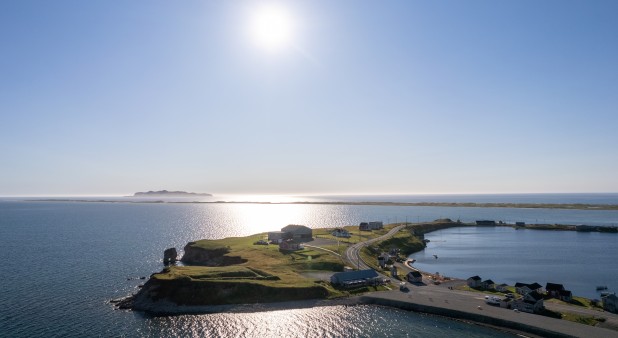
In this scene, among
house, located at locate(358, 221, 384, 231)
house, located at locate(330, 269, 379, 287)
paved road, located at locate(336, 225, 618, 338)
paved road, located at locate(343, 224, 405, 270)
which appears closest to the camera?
paved road, located at locate(336, 225, 618, 338)

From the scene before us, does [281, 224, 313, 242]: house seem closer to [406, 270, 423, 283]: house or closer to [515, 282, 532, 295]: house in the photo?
[406, 270, 423, 283]: house

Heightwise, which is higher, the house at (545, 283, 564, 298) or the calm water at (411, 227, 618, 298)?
the house at (545, 283, 564, 298)

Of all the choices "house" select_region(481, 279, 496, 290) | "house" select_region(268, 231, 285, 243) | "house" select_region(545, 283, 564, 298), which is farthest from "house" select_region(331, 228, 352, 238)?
"house" select_region(545, 283, 564, 298)

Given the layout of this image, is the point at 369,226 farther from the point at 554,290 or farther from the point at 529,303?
the point at 529,303

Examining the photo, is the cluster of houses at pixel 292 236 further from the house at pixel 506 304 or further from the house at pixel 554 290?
the house at pixel 554 290

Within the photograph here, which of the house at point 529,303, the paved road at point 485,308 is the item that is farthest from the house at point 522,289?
the house at point 529,303

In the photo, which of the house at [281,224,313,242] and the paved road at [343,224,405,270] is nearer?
the paved road at [343,224,405,270]

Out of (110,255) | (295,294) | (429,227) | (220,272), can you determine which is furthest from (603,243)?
(110,255)
